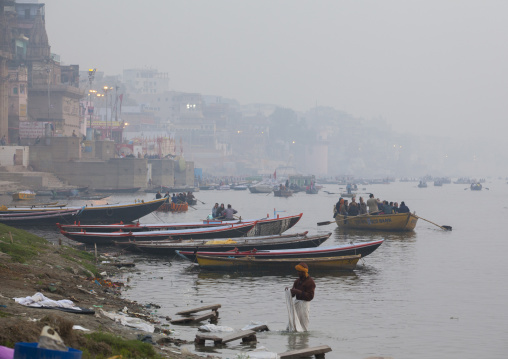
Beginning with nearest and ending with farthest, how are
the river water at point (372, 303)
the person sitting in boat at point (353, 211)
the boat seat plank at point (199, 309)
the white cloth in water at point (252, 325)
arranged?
the river water at point (372, 303) → the white cloth in water at point (252, 325) → the boat seat plank at point (199, 309) → the person sitting in boat at point (353, 211)

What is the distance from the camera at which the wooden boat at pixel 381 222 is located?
4219cm

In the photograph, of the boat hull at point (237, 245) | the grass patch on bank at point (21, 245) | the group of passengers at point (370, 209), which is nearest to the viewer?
the grass patch on bank at point (21, 245)

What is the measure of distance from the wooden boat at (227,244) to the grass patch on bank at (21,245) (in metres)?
4.29

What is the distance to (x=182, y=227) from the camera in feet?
115

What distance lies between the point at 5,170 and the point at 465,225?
46.0 m

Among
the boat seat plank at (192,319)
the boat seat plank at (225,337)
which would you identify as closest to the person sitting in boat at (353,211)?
the boat seat plank at (192,319)

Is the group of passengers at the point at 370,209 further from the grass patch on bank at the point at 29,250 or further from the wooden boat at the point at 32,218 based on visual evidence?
the grass patch on bank at the point at 29,250

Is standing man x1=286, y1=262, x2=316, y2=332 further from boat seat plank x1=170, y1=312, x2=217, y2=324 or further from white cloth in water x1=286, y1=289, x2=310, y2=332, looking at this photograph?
boat seat plank x1=170, y1=312, x2=217, y2=324

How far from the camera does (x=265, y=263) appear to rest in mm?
24781

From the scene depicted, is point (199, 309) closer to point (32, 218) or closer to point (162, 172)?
point (32, 218)

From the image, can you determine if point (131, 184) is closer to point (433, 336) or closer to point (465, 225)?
point (465, 225)

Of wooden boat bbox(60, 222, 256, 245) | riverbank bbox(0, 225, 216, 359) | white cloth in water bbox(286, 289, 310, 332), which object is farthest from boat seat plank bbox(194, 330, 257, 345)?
wooden boat bbox(60, 222, 256, 245)

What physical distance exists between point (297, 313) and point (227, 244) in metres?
11.1

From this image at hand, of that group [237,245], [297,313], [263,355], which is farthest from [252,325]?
[237,245]
